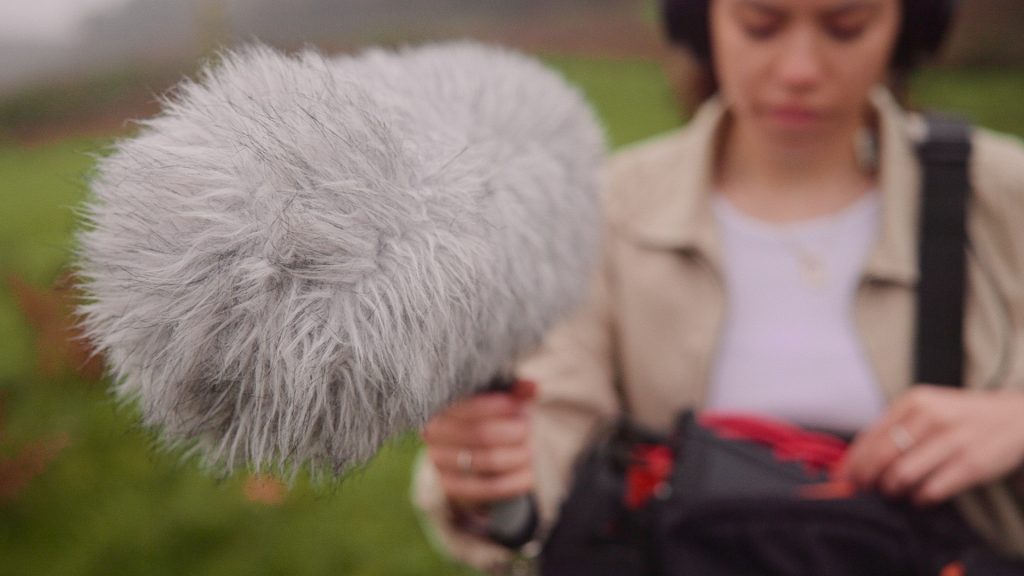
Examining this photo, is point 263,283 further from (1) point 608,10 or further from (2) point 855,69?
(1) point 608,10

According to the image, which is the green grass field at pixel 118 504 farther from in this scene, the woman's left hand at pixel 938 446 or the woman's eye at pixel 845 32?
the woman's left hand at pixel 938 446

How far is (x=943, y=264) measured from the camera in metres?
0.94

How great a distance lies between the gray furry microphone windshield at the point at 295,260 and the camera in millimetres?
479

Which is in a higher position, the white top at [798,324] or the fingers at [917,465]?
the white top at [798,324]

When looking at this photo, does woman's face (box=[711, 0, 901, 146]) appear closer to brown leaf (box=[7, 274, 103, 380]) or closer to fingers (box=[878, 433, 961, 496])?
fingers (box=[878, 433, 961, 496])

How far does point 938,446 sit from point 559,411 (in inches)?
17.1

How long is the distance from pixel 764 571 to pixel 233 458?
55cm

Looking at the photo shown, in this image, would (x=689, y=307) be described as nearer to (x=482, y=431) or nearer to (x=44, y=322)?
(x=482, y=431)

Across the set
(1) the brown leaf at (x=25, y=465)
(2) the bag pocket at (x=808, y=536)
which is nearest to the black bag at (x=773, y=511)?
(2) the bag pocket at (x=808, y=536)

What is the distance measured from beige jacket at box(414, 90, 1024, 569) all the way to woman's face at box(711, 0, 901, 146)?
0.43 feet

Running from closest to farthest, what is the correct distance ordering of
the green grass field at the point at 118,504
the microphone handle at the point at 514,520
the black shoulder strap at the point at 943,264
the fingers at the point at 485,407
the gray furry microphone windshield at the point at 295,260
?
the gray furry microphone windshield at the point at 295,260
the fingers at the point at 485,407
the microphone handle at the point at 514,520
the black shoulder strap at the point at 943,264
the green grass field at the point at 118,504

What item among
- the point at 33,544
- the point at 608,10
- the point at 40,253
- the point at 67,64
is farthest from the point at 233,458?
the point at 608,10

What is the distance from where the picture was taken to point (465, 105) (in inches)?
24.7

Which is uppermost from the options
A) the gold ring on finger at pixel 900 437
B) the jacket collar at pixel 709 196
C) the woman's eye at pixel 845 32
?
the woman's eye at pixel 845 32
